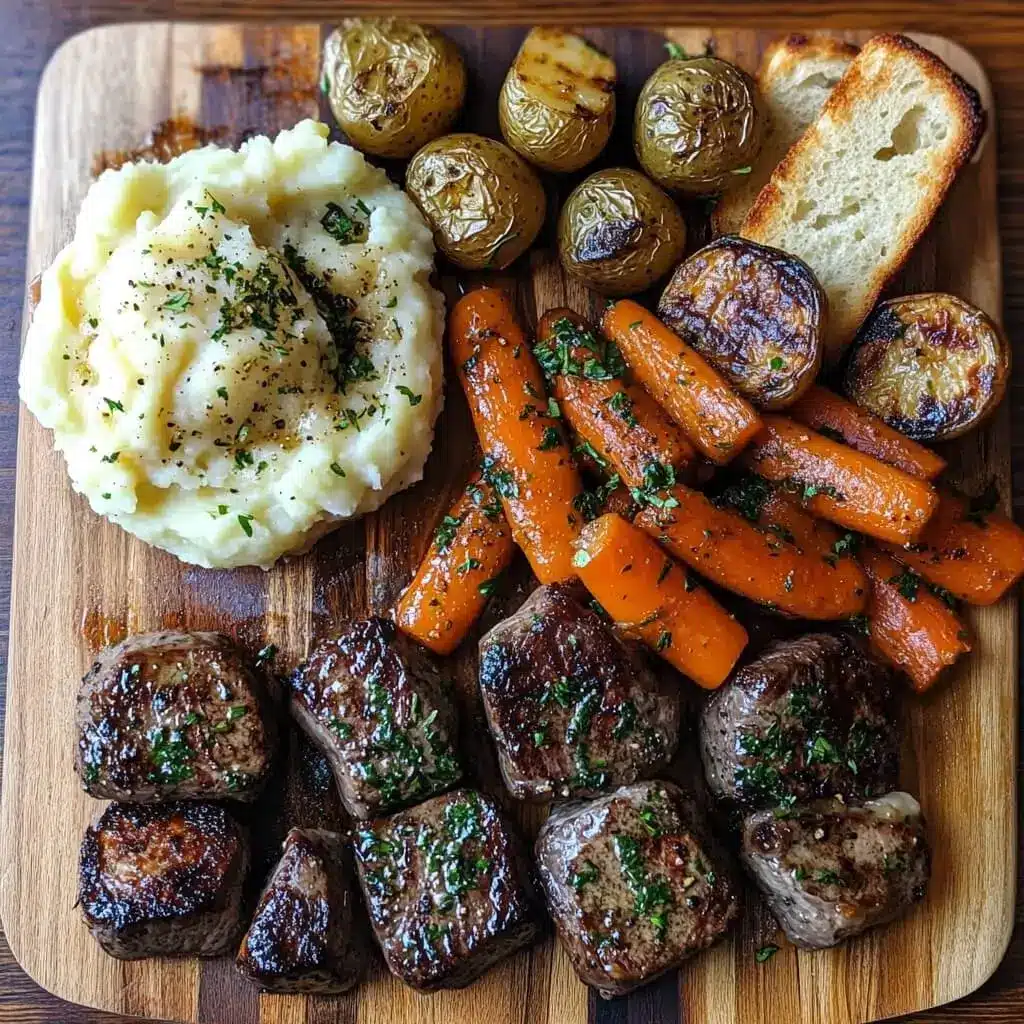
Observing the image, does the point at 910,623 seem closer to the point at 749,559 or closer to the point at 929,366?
the point at 749,559

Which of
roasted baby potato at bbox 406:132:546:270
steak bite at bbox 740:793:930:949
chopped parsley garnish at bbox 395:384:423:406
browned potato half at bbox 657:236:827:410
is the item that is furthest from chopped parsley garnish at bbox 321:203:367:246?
steak bite at bbox 740:793:930:949

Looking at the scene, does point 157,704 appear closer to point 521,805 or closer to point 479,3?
point 521,805

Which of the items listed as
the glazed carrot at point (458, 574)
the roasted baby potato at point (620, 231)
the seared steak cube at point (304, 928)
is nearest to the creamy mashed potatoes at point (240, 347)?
the glazed carrot at point (458, 574)

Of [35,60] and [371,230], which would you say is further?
[35,60]

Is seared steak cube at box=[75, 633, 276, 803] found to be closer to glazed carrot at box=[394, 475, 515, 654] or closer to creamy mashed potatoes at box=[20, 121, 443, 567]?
creamy mashed potatoes at box=[20, 121, 443, 567]

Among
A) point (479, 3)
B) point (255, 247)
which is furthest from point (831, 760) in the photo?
point (479, 3)

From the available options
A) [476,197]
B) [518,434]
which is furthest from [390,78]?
[518,434]

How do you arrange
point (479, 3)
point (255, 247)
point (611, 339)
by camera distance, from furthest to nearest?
1. point (479, 3)
2. point (611, 339)
3. point (255, 247)
